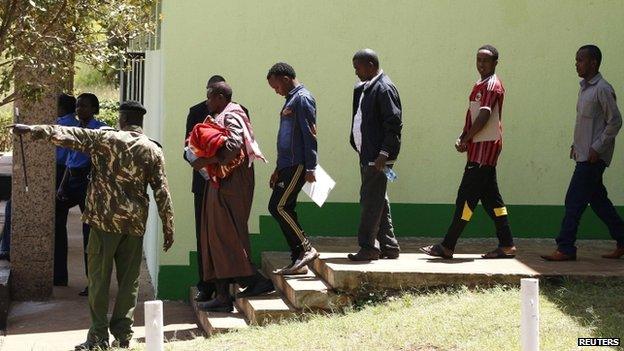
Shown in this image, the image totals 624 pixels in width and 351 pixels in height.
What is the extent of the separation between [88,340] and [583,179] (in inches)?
164

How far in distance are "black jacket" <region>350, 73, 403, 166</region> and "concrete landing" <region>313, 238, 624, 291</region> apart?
0.88 m

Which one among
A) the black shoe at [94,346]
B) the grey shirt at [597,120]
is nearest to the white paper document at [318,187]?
the black shoe at [94,346]

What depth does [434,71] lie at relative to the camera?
10508mm

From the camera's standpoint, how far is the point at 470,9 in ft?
34.4

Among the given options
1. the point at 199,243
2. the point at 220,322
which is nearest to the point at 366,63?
the point at 199,243

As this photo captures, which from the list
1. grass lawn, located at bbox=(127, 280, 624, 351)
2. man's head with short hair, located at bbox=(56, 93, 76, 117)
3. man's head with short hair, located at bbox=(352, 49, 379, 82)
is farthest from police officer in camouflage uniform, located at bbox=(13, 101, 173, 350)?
man's head with short hair, located at bbox=(56, 93, 76, 117)

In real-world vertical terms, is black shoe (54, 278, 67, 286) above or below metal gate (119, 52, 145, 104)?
below

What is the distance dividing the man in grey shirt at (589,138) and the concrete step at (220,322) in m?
2.65

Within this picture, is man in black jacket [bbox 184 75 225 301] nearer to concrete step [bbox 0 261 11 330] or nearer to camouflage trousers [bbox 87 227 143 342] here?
camouflage trousers [bbox 87 227 143 342]

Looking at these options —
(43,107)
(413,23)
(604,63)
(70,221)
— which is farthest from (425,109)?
(70,221)

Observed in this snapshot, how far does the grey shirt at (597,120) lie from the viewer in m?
8.91

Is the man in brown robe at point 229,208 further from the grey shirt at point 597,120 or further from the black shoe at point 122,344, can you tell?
the grey shirt at point 597,120

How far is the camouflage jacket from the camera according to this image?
7.90 m

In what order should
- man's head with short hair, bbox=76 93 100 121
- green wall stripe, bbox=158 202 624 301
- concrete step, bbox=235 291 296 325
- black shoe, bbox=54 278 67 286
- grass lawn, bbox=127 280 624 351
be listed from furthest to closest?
black shoe, bbox=54 278 67 286 < man's head with short hair, bbox=76 93 100 121 < green wall stripe, bbox=158 202 624 301 < concrete step, bbox=235 291 296 325 < grass lawn, bbox=127 280 624 351
